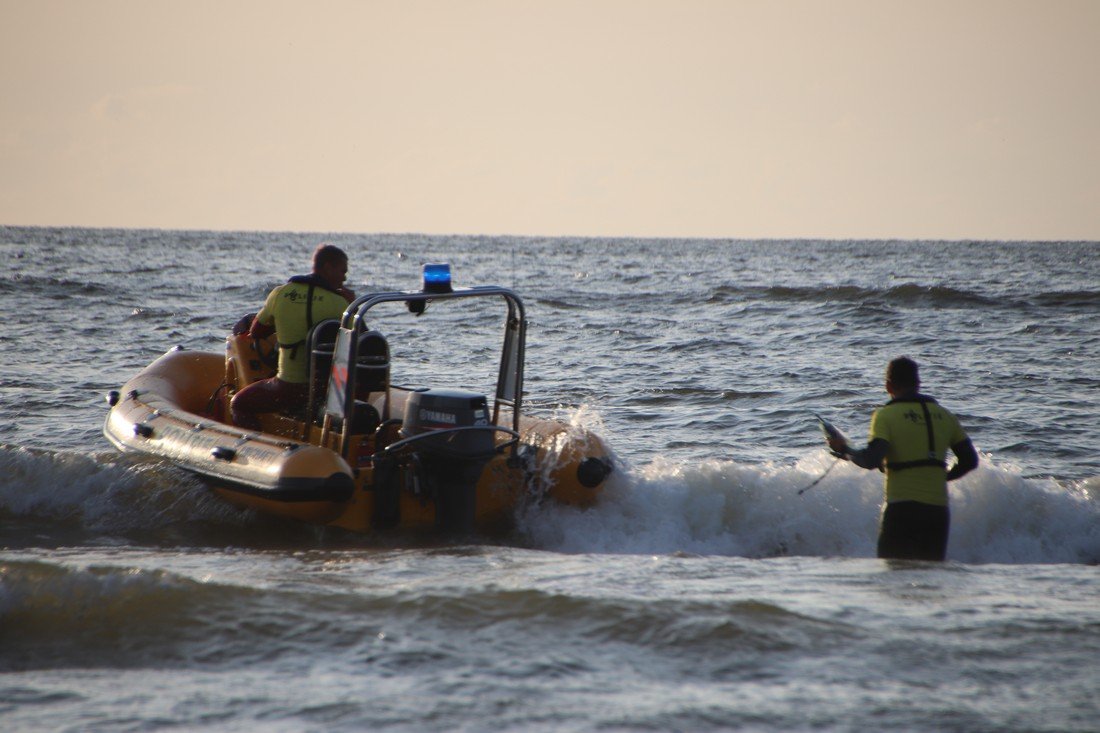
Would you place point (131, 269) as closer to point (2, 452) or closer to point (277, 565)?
point (2, 452)

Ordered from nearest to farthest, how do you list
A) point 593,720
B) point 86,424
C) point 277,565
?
point 593,720, point 277,565, point 86,424

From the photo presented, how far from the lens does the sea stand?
3928mm

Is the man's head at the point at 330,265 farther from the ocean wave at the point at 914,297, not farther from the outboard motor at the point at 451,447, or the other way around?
the ocean wave at the point at 914,297

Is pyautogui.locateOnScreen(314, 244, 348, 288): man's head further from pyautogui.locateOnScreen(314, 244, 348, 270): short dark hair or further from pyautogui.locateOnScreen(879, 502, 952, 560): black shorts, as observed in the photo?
pyautogui.locateOnScreen(879, 502, 952, 560): black shorts

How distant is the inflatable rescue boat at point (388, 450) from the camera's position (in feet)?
19.3

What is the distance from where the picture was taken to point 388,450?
19.7ft

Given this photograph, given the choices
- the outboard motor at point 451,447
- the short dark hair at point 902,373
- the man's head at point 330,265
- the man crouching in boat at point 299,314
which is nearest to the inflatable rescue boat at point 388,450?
the outboard motor at point 451,447

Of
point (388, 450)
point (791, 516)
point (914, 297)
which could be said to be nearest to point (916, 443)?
point (791, 516)

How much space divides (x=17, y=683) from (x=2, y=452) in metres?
4.25

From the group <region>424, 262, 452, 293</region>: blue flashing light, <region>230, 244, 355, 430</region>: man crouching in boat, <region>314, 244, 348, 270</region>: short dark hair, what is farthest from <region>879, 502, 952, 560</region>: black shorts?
<region>314, 244, 348, 270</region>: short dark hair

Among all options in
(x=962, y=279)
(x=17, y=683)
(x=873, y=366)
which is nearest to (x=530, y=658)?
(x=17, y=683)

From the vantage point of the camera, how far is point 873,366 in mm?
13688

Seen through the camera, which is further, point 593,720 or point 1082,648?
point 1082,648

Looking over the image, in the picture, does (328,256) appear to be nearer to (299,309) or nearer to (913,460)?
(299,309)
